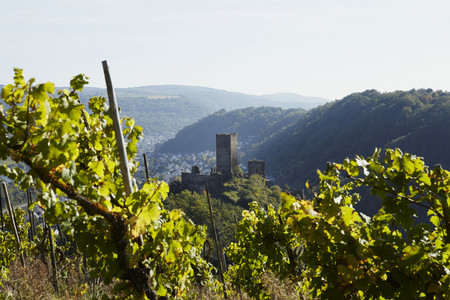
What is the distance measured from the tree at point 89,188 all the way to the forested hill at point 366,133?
63.1 m

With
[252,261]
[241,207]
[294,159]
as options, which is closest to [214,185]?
[241,207]

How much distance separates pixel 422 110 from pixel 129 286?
261 ft

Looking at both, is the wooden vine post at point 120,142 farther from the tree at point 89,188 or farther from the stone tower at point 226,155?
the stone tower at point 226,155

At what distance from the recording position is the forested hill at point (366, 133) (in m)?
62.8

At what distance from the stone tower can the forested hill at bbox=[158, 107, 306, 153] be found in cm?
11037

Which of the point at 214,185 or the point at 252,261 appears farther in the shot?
the point at 214,185

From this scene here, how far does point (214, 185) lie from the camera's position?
41594 mm

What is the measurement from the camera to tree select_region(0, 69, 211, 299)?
61.6 inches

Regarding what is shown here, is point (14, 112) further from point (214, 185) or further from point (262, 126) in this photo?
point (262, 126)

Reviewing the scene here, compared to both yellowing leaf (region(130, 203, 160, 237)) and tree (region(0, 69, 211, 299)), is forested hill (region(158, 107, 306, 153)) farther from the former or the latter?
yellowing leaf (region(130, 203, 160, 237))

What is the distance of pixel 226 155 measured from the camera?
4372 centimetres

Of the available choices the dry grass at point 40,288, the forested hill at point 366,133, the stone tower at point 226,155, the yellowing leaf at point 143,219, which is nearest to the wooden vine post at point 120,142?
the yellowing leaf at point 143,219

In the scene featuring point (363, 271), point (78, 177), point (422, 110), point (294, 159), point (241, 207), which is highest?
point (78, 177)

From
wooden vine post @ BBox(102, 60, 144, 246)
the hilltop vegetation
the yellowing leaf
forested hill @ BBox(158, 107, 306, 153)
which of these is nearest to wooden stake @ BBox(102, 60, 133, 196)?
wooden vine post @ BBox(102, 60, 144, 246)
